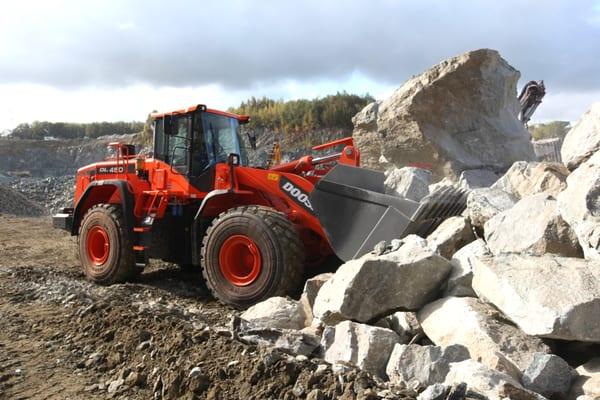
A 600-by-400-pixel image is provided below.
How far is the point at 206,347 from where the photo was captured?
3.80 m

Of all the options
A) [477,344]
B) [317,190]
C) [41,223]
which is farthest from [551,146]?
[41,223]

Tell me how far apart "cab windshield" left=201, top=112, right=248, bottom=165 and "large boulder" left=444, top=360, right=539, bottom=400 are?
4586mm

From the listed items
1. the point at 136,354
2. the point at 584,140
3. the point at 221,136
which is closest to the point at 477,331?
the point at 584,140

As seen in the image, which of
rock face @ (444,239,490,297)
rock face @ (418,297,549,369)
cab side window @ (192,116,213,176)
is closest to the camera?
rock face @ (418,297,549,369)

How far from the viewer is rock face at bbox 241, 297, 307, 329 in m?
4.36

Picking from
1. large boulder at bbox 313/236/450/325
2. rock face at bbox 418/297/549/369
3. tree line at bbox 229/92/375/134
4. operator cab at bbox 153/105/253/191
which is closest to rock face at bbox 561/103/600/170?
large boulder at bbox 313/236/450/325

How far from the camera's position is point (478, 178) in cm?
963

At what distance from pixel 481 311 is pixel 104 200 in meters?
6.10

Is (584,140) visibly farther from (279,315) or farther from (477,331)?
(279,315)

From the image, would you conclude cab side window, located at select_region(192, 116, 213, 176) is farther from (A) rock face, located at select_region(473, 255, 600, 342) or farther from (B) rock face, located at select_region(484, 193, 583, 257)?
(A) rock face, located at select_region(473, 255, 600, 342)

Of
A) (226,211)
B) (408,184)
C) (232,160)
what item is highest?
(232,160)

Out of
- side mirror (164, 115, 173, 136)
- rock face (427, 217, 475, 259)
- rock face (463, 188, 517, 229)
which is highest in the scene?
side mirror (164, 115, 173, 136)

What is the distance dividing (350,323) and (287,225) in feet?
7.28

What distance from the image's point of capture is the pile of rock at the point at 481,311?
300cm
